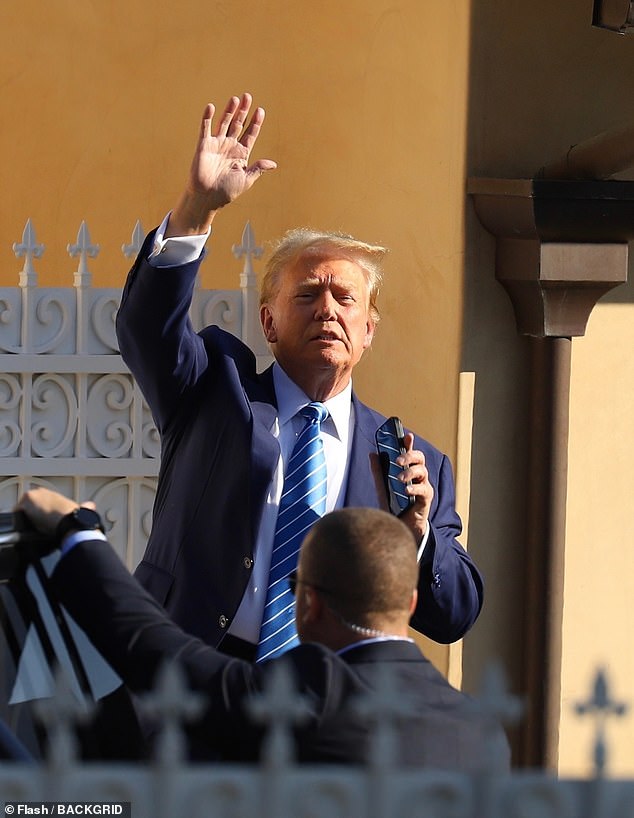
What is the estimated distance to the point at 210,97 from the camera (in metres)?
4.88

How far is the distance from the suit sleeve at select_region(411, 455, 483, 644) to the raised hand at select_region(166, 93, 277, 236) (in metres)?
0.82

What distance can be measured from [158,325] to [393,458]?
1.90ft

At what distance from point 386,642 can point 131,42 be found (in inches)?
137

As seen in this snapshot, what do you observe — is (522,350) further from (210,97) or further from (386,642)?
(386,642)

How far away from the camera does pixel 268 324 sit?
327 cm

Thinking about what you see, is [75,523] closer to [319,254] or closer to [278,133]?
[319,254]

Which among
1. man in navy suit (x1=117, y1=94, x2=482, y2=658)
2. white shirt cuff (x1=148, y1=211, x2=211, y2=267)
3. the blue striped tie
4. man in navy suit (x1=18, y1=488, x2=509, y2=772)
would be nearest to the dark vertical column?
man in navy suit (x1=117, y1=94, x2=482, y2=658)

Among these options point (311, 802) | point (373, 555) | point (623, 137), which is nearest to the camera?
point (311, 802)

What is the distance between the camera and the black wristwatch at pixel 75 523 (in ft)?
6.90

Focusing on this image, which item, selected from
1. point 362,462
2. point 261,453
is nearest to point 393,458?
point 362,462

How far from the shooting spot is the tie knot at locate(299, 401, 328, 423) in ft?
10.2

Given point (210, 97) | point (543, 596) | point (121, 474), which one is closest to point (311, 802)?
point (121, 474)

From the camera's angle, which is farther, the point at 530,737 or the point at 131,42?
the point at 131,42

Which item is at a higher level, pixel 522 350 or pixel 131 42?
pixel 131 42
